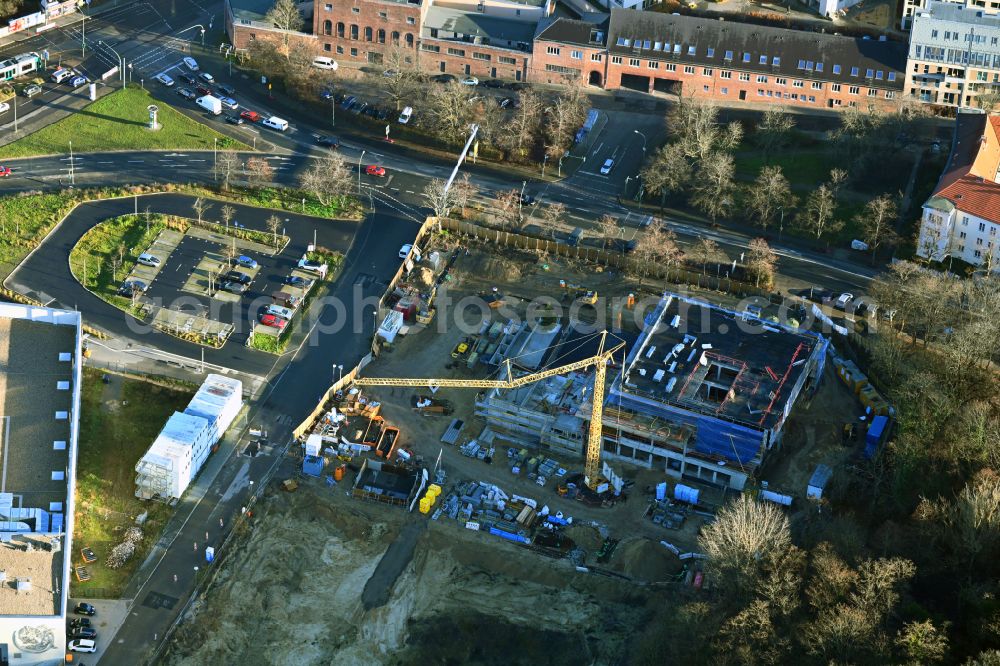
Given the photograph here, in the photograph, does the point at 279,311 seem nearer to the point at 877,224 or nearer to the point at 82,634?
the point at 82,634

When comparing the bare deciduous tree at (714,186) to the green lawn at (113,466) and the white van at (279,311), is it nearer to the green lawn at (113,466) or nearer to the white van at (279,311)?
the white van at (279,311)

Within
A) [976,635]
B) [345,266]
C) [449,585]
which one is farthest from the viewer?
[345,266]

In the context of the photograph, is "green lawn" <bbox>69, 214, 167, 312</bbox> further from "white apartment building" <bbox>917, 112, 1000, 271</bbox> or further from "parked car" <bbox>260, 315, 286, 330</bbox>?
"white apartment building" <bbox>917, 112, 1000, 271</bbox>

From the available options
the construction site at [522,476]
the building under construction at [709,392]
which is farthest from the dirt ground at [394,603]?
the building under construction at [709,392]

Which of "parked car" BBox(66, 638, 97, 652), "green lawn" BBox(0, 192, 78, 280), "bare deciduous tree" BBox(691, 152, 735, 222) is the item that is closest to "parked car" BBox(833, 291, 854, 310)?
"bare deciduous tree" BBox(691, 152, 735, 222)

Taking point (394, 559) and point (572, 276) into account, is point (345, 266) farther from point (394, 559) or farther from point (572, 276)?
point (394, 559)

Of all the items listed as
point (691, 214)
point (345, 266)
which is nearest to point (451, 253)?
point (345, 266)
